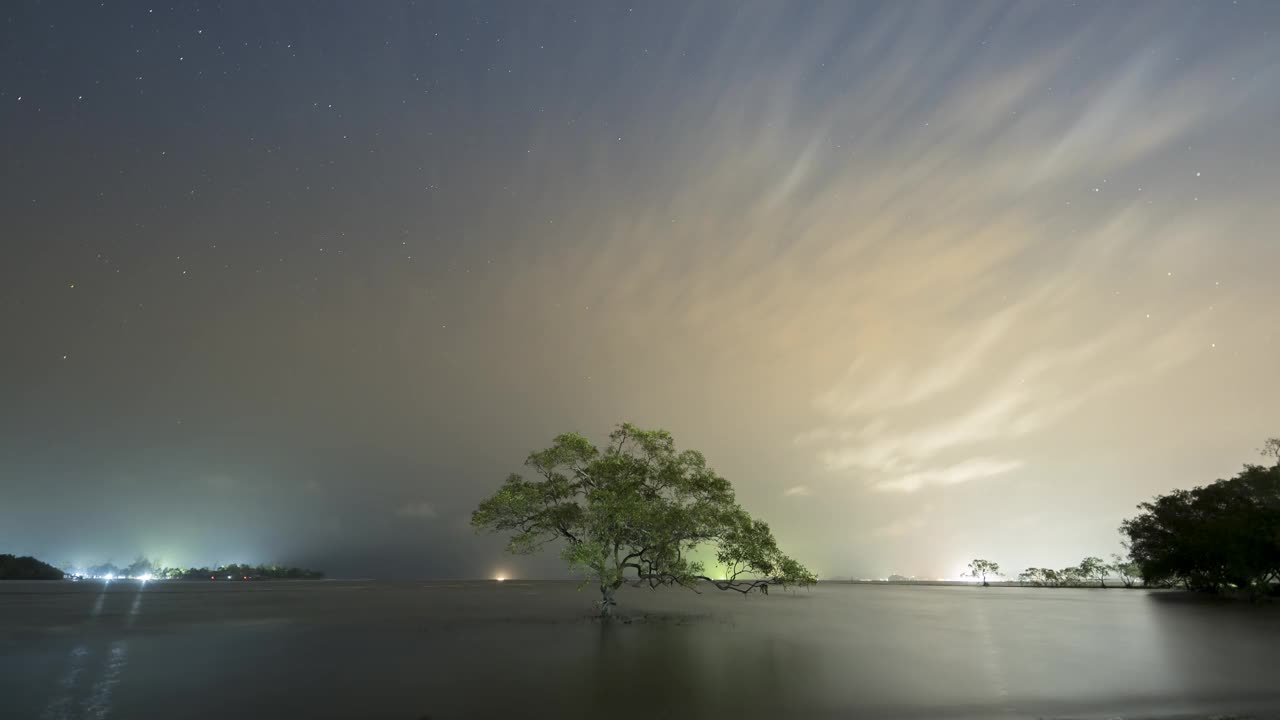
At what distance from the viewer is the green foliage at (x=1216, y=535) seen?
7119 centimetres

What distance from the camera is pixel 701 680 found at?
22.7 m

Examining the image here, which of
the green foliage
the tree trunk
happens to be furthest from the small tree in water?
the green foliage

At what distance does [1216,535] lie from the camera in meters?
75.3

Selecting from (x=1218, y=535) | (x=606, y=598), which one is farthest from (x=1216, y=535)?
(x=606, y=598)

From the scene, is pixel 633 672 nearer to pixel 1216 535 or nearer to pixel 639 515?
pixel 639 515

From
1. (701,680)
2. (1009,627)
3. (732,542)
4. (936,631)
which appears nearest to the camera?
(701,680)

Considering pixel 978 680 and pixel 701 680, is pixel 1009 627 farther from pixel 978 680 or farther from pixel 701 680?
pixel 701 680

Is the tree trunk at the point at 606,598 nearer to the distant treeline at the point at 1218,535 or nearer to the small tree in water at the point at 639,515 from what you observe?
the small tree in water at the point at 639,515

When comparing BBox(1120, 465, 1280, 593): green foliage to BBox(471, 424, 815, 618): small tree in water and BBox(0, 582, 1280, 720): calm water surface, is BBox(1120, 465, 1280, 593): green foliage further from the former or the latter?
BBox(471, 424, 815, 618): small tree in water

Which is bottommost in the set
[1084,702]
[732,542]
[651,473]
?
[1084,702]

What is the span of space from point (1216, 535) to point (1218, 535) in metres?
0.65

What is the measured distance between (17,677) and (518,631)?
82.5 feet

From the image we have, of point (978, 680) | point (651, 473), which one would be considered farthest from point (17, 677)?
point (978, 680)

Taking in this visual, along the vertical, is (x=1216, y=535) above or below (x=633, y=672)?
above
